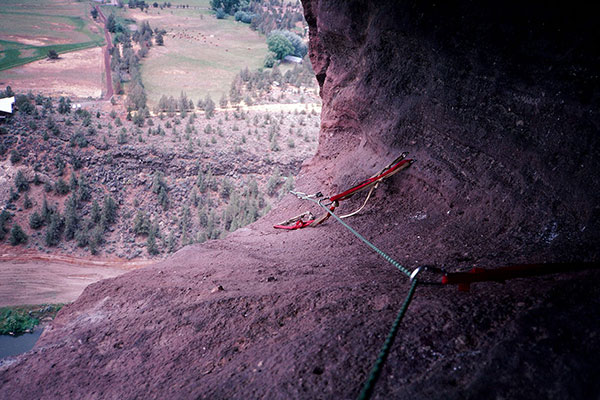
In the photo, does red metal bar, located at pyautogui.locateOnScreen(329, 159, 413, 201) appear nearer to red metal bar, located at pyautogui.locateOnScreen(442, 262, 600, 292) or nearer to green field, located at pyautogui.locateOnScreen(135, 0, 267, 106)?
red metal bar, located at pyautogui.locateOnScreen(442, 262, 600, 292)

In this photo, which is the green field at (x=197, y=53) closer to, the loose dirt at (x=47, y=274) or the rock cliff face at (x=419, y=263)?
the loose dirt at (x=47, y=274)

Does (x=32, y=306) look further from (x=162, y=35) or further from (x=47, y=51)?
(x=162, y=35)

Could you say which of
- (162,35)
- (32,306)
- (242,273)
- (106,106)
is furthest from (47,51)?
(242,273)

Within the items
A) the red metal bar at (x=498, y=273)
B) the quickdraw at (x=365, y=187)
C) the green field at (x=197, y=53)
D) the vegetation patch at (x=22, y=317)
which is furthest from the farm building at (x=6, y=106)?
the red metal bar at (x=498, y=273)

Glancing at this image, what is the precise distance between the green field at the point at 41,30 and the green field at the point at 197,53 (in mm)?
5909

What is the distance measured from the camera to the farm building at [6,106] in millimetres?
23406

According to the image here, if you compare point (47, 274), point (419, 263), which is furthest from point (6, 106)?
point (419, 263)

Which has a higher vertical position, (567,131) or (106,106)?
(567,131)

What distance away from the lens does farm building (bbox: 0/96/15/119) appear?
23406 millimetres

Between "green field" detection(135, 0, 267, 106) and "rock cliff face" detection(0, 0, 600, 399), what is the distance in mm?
29626

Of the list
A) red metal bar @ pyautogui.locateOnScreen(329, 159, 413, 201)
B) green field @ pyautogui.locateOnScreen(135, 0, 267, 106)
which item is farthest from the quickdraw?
green field @ pyautogui.locateOnScreen(135, 0, 267, 106)

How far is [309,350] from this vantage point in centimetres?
273

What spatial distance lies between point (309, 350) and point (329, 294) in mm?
819

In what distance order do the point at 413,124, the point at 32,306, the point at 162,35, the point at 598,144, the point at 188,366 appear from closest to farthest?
the point at 188,366 → the point at 598,144 → the point at 413,124 → the point at 32,306 → the point at 162,35
